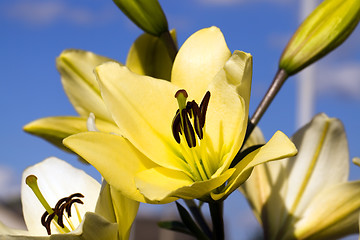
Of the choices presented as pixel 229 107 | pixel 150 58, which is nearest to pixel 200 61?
pixel 229 107

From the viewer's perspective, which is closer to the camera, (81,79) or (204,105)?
(204,105)

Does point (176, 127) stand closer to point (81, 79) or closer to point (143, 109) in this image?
point (143, 109)

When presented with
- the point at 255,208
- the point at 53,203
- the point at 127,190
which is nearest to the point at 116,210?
the point at 127,190

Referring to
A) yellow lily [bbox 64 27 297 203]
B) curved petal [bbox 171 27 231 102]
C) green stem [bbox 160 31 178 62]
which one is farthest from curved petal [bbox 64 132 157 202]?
green stem [bbox 160 31 178 62]

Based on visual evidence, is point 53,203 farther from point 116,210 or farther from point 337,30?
point 337,30

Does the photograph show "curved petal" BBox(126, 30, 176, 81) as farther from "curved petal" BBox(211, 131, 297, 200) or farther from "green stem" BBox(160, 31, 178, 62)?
"curved petal" BBox(211, 131, 297, 200)

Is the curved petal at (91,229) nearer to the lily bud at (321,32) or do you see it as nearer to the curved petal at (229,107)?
the curved petal at (229,107)

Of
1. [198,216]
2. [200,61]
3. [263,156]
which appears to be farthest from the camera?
[198,216]

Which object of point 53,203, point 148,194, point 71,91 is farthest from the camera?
point 71,91
